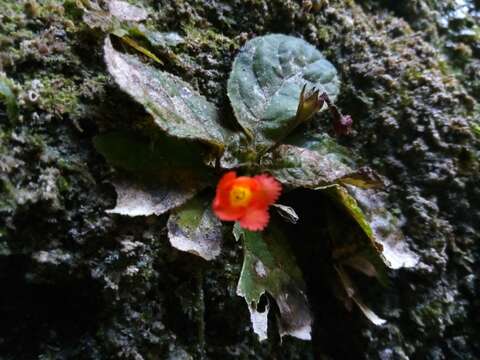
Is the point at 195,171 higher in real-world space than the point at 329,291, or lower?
higher

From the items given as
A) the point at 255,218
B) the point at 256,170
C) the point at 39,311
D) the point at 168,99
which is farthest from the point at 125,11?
the point at 39,311

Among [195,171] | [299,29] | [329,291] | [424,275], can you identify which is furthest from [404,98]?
[195,171]

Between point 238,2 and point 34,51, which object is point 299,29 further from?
point 34,51

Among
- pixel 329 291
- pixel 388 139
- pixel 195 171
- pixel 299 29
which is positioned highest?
pixel 299 29

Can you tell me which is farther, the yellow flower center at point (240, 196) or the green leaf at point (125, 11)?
the green leaf at point (125, 11)

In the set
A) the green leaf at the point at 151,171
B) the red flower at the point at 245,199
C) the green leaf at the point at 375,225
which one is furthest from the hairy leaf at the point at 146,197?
the green leaf at the point at 375,225

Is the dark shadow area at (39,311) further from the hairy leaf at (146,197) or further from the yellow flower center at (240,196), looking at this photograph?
the yellow flower center at (240,196)

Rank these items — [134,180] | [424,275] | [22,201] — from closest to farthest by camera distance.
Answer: [22,201], [134,180], [424,275]
